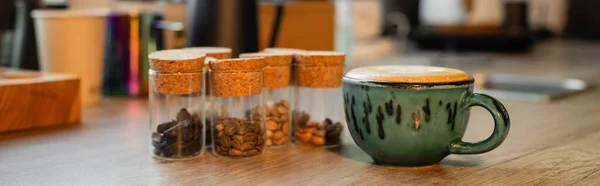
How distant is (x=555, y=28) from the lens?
11.3 ft

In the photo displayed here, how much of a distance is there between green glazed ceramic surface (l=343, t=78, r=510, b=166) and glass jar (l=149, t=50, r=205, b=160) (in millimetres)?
153

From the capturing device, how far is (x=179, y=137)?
712 mm

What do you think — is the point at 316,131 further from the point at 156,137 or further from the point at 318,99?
the point at 156,137

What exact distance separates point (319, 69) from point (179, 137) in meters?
0.17

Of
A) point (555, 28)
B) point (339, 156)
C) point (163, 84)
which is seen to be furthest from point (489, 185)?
point (555, 28)

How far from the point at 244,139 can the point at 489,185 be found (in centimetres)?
24

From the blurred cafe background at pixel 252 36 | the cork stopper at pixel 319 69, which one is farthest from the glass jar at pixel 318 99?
the blurred cafe background at pixel 252 36

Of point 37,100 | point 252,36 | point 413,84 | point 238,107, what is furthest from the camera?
point 252,36

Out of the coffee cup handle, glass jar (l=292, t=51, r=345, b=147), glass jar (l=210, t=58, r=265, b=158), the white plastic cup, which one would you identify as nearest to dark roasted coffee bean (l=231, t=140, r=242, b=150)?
glass jar (l=210, t=58, r=265, b=158)

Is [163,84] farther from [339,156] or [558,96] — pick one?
[558,96]

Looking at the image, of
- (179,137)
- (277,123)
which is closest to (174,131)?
(179,137)

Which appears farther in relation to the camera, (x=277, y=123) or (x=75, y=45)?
(x=75, y=45)

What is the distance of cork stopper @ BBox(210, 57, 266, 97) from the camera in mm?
689

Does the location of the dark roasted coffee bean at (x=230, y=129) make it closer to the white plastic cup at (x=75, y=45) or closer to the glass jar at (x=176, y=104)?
the glass jar at (x=176, y=104)
